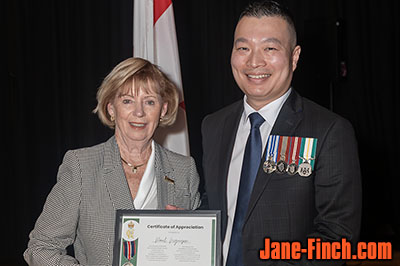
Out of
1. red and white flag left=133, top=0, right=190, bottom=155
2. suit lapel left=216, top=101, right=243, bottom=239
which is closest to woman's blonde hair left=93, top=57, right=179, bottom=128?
suit lapel left=216, top=101, right=243, bottom=239

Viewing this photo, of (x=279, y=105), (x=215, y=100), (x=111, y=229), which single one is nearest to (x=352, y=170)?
(x=279, y=105)

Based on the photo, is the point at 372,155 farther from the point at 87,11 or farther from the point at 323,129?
the point at 323,129

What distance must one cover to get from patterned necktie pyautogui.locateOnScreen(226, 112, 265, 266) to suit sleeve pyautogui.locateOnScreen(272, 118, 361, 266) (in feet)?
0.56

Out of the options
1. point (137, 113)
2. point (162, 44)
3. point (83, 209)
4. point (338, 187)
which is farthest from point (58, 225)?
point (162, 44)

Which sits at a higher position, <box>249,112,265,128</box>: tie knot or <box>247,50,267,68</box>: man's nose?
<box>247,50,267,68</box>: man's nose

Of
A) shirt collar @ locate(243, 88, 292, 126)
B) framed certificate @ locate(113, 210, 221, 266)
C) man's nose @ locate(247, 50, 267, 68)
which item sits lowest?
framed certificate @ locate(113, 210, 221, 266)

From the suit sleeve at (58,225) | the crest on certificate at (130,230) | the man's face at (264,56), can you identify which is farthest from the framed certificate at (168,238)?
the man's face at (264,56)

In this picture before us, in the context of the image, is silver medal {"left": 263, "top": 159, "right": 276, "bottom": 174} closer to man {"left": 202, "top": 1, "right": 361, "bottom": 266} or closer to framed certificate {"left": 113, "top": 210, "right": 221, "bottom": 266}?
man {"left": 202, "top": 1, "right": 361, "bottom": 266}

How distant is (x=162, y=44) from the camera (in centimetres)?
342

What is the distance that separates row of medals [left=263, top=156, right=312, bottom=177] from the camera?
1.94 metres

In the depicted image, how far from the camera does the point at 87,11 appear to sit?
4.88 metres

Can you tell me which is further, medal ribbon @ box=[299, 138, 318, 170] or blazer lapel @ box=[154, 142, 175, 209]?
blazer lapel @ box=[154, 142, 175, 209]

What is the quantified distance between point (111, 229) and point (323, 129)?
3.17ft

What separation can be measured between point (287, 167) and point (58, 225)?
97 centimetres
